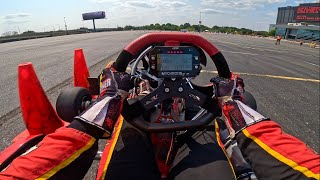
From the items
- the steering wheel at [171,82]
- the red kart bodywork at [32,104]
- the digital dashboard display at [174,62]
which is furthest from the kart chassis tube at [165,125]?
the red kart bodywork at [32,104]

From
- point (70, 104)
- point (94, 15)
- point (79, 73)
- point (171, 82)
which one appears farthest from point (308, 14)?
point (94, 15)

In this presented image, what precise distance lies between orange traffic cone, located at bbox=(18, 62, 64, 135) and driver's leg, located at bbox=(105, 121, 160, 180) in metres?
0.82

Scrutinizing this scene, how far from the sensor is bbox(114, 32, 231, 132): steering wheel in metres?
1.80

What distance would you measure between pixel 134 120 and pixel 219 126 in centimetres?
78

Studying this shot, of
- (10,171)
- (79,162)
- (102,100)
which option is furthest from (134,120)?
(10,171)

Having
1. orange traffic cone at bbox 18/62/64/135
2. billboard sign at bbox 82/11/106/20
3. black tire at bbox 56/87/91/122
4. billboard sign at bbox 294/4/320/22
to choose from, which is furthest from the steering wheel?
billboard sign at bbox 82/11/106/20

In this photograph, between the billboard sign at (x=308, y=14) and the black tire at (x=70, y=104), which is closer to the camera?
the black tire at (x=70, y=104)

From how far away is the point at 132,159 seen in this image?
1945mm

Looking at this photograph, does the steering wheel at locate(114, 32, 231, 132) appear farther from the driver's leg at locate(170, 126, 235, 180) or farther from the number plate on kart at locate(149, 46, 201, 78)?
the driver's leg at locate(170, 126, 235, 180)

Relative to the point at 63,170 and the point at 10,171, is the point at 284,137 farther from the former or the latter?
the point at 10,171

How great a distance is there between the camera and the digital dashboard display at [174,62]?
1.76 m

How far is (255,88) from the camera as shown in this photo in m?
6.16

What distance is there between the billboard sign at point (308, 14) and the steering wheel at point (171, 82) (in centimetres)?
5573

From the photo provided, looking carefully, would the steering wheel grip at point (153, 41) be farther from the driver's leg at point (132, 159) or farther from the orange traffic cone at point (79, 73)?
the orange traffic cone at point (79, 73)
